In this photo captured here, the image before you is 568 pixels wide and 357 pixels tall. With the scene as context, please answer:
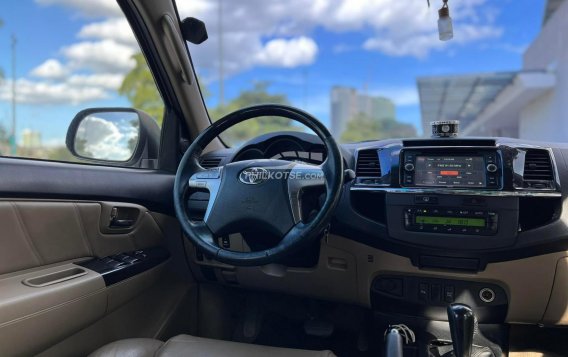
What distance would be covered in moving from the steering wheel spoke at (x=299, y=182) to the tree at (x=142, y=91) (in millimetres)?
1077

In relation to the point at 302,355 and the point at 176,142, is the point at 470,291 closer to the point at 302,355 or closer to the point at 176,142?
the point at 302,355

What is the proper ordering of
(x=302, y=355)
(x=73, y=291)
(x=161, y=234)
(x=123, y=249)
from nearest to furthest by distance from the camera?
(x=302, y=355)
(x=73, y=291)
(x=123, y=249)
(x=161, y=234)

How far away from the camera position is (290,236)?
1534 millimetres

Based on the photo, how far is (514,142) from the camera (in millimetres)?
1821

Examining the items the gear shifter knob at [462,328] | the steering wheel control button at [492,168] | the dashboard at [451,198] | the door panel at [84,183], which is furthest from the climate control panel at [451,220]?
the door panel at [84,183]

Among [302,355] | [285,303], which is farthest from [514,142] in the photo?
[285,303]

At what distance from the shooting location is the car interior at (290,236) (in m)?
1.57

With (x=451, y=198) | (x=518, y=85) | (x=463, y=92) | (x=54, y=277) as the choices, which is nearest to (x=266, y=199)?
(x=451, y=198)

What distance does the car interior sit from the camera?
1.57 meters

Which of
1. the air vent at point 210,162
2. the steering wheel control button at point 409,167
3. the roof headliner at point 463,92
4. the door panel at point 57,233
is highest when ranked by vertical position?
the roof headliner at point 463,92

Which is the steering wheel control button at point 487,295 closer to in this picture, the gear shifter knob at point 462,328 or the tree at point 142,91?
the gear shifter knob at point 462,328

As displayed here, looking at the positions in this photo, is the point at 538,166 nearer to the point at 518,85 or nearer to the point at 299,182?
the point at 299,182

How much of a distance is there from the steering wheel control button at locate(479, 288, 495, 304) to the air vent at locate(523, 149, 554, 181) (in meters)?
0.47

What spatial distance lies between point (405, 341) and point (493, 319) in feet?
1.19
